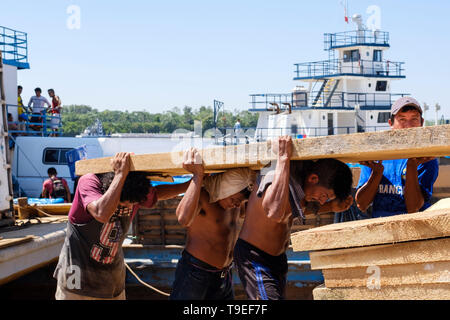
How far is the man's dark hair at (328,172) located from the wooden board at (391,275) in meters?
0.73

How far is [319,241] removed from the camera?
9.15 ft

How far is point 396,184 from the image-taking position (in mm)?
4242

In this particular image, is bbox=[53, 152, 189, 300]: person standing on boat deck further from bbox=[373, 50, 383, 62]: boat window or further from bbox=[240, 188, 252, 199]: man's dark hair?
bbox=[373, 50, 383, 62]: boat window

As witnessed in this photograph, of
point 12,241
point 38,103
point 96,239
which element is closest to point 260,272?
point 96,239

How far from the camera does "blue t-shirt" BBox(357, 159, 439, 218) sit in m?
4.20

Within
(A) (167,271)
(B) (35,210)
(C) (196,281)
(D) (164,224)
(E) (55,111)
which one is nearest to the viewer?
(C) (196,281)

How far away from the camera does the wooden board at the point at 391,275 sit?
8.39ft

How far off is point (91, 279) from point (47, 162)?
15143 mm

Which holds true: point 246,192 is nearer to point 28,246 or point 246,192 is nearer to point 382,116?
point 28,246

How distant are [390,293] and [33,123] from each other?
17.5 metres

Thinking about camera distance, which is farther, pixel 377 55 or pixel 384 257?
A: pixel 377 55

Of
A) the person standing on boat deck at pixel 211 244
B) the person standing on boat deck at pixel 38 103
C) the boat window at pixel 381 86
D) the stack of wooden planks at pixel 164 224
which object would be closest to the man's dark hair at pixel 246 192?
the person standing on boat deck at pixel 211 244

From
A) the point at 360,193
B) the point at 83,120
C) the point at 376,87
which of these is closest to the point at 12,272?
the point at 360,193

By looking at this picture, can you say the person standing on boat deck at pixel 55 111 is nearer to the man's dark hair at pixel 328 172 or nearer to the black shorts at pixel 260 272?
the black shorts at pixel 260 272
